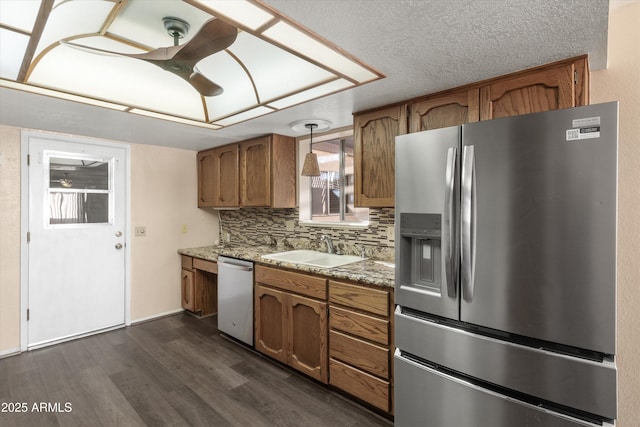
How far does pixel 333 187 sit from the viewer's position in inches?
129

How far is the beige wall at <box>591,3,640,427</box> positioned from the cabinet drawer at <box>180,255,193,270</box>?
12.7 feet

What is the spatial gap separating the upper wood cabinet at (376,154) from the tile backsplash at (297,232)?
0.35 metres

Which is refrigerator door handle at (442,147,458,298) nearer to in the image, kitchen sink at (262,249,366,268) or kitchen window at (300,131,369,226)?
kitchen sink at (262,249,366,268)

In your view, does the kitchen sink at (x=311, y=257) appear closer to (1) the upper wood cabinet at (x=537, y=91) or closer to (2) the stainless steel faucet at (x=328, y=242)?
(2) the stainless steel faucet at (x=328, y=242)

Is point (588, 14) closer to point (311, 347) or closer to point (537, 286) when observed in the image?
point (537, 286)

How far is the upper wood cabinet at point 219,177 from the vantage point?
3623 millimetres

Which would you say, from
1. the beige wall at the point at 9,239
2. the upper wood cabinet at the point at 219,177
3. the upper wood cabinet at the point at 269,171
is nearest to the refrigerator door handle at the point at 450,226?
the upper wood cabinet at the point at 269,171

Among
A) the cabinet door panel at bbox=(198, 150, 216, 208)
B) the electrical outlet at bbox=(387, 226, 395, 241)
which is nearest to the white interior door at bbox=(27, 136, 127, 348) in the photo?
the cabinet door panel at bbox=(198, 150, 216, 208)

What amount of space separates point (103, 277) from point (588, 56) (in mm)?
4392

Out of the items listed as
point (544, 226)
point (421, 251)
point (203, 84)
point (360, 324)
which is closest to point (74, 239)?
point (203, 84)

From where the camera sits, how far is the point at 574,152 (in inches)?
46.8

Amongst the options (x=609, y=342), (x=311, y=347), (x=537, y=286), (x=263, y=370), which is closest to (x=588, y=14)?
(x=537, y=286)

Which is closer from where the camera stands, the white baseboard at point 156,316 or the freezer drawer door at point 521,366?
the freezer drawer door at point 521,366

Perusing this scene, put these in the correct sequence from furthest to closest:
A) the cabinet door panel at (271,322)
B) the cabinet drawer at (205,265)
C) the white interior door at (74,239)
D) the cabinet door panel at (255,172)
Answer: the cabinet drawer at (205,265) < the cabinet door panel at (255,172) < the white interior door at (74,239) < the cabinet door panel at (271,322)
